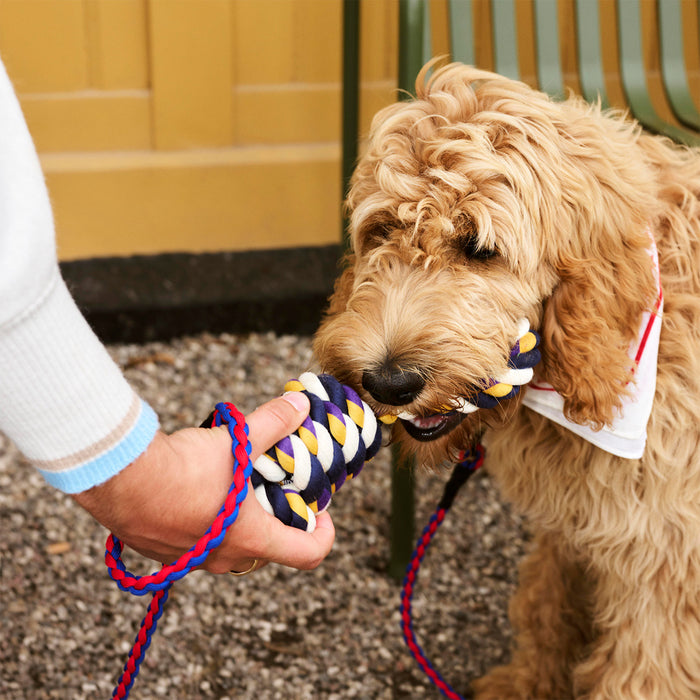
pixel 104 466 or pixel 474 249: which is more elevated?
pixel 474 249

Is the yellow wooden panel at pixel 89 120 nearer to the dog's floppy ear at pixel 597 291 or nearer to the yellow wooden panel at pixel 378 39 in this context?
the yellow wooden panel at pixel 378 39

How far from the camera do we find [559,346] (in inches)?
64.4

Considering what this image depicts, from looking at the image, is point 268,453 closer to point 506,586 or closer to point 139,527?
point 139,527

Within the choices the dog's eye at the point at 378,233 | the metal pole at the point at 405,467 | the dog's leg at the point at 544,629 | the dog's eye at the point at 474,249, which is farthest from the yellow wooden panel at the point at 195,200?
the dog's eye at the point at 474,249

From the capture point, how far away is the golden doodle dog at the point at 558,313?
5.18 ft

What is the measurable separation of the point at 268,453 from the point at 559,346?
58 cm

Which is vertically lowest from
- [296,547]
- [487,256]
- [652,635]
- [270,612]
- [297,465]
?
[270,612]

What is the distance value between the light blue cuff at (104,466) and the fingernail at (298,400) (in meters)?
0.28

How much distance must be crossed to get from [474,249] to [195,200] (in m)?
2.63

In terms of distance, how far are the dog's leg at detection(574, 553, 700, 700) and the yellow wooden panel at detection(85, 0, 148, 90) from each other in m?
2.90

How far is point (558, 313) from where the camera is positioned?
5.41ft

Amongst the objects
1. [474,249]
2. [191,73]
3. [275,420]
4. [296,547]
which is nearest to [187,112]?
[191,73]

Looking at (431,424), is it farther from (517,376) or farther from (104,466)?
(104,466)

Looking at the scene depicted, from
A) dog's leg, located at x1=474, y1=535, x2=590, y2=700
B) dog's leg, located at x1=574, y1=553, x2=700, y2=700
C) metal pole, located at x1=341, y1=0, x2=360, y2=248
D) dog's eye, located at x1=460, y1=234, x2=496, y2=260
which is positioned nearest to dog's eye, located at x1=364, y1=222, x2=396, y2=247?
dog's eye, located at x1=460, y1=234, x2=496, y2=260
